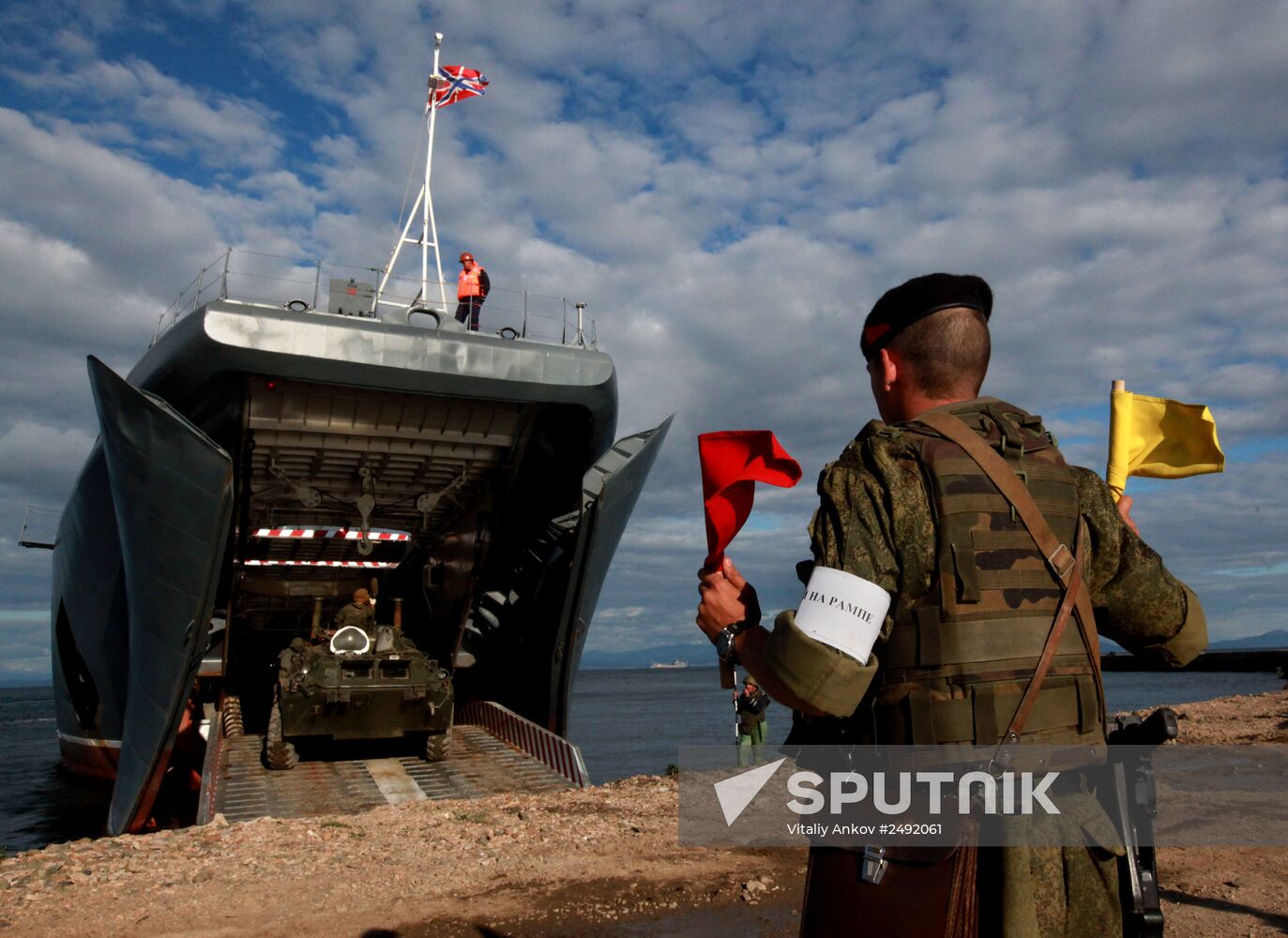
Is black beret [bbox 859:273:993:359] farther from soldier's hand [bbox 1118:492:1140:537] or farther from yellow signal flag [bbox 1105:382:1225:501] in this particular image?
yellow signal flag [bbox 1105:382:1225:501]

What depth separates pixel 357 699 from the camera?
11.5m

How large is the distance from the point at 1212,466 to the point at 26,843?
14554 mm

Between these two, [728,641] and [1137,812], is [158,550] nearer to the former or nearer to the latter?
[728,641]

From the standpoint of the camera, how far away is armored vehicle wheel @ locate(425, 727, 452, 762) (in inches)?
452

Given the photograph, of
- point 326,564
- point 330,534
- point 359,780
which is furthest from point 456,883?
point 326,564

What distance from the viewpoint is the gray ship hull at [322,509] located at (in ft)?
28.9

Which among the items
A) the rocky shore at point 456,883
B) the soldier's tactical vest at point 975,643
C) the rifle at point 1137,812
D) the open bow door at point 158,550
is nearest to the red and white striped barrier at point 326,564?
the open bow door at point 158,550

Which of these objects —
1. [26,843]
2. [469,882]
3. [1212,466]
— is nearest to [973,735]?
[1212,466]

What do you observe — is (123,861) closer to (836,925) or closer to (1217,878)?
(836,925)

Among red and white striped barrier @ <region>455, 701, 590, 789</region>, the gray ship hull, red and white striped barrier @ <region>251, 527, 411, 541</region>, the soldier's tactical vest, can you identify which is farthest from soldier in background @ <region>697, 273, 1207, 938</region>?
red and white striped barrier @ <region>251, 527, 411, 541</region>

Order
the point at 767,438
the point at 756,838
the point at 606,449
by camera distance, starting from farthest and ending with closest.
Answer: the point at 606,449, the point at 756,838, the point at 767,438

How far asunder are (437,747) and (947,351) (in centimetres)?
1077

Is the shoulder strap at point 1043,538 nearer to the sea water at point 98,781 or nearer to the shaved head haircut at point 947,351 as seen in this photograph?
the shaved head haircut at point 947,351

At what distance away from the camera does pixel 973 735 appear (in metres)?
1.69
